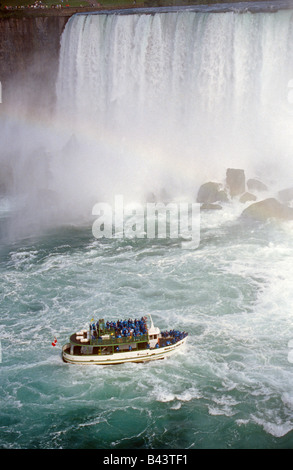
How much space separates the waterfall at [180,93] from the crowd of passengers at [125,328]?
80.6ft

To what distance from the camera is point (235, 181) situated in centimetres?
4112

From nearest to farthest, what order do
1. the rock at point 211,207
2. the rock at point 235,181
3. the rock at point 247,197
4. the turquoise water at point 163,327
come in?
the turquoise water at point 163,327
the rock at point 211,207
the rock at point 247,197
the rock at point 235,181

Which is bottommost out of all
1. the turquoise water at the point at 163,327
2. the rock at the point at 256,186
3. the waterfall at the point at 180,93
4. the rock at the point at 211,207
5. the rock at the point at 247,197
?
the turquoise water at the point at 163,327

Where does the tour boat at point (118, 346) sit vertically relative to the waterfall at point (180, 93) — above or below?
below

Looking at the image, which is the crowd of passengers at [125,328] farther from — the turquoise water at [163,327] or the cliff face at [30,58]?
the cliff face at [30,58]

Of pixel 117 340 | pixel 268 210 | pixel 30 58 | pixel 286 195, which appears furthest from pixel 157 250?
pixel 30 58

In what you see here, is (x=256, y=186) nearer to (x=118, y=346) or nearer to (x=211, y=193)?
(x=211, y=193)

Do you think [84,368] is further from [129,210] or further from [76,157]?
[76,157]

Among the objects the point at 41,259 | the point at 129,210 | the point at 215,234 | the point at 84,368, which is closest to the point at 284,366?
the point at 84,368

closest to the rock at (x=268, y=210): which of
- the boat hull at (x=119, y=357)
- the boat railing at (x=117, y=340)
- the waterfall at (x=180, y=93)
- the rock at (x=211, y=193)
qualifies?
the rock at (x=211, y=193)

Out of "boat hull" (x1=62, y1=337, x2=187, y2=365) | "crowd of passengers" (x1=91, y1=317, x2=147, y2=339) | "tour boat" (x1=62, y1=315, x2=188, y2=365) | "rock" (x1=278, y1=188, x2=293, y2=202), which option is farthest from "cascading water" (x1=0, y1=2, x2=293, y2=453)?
"rock" (x1=278, y1=188, x2=293, y2=202)

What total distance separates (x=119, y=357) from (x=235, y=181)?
24.5 m

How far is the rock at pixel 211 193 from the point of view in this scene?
41156 mm
